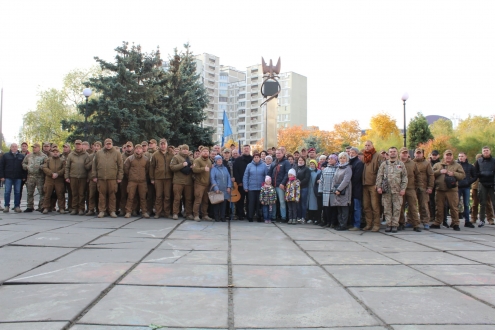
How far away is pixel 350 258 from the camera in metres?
5.81

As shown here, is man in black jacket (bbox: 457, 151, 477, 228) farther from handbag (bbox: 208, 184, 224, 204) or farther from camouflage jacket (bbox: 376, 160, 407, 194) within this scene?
handbag (bbox: 208, 184, 224, 204)

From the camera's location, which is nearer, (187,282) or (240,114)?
(187,282)

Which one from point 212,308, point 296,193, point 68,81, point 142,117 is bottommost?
point 212,308

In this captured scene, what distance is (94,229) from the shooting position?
26.2 feet

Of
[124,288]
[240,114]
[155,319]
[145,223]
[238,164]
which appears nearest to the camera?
[155,319]

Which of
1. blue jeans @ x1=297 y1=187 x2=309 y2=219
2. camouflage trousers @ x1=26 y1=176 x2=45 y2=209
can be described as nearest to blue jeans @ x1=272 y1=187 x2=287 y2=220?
blue jeans @ x1=297 y1=187 x2=309 y2=219

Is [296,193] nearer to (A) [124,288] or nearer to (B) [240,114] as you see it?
(A) [124,288]

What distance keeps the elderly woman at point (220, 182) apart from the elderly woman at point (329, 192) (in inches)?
98.5

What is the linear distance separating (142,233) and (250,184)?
3.72 meters

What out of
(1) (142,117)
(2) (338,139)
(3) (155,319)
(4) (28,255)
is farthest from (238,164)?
(2) (338,139)

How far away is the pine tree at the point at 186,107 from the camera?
24.6 meters

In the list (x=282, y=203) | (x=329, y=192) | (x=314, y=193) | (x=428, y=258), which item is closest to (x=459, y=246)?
(x=428, y=258)

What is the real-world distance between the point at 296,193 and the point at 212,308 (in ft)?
22.6

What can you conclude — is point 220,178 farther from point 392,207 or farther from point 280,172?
point 392,207
